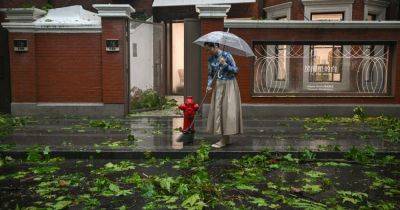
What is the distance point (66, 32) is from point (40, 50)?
103 centimetres

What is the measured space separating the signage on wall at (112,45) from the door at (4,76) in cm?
563

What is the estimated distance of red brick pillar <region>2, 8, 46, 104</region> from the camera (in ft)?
40.2

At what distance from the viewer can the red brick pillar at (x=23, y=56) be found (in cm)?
1224

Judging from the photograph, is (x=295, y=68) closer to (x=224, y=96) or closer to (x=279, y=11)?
(x=279, y=11)

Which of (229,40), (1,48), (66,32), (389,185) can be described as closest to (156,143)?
(229,40)

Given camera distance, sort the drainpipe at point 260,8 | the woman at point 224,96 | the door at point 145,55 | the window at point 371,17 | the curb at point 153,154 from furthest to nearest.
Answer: the drainpipe at point 260,8 → the window at point 371,17 → the door at point 145,55 → the woman at point 224,96 → the curb at point 153,154

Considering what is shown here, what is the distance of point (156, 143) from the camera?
8.31m

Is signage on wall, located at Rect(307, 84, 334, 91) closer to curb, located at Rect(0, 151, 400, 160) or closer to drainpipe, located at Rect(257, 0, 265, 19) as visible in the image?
curb, located at Rect(0, 151, 400, 160)

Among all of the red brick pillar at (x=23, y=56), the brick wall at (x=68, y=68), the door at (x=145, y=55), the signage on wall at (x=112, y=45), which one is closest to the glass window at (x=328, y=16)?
the door at (x=145, y=55)

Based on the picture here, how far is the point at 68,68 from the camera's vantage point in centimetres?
1251

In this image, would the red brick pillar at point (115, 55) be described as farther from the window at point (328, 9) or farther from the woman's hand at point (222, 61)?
the window at point (328, 9)

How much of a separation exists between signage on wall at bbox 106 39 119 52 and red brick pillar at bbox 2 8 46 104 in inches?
92.9

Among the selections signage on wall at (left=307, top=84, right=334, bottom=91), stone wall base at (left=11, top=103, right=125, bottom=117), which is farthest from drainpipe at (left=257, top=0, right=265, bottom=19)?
stone wall base at (left=11, top=103, right=125, bottom=117)

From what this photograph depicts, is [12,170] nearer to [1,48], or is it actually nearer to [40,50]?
[40,50]
